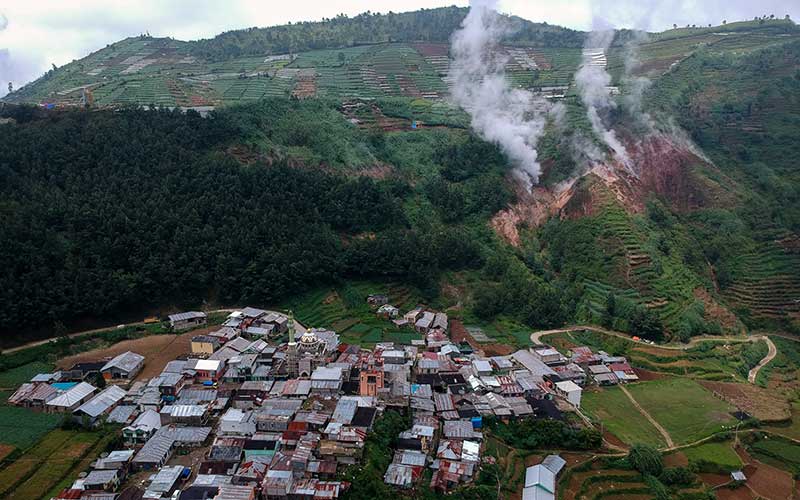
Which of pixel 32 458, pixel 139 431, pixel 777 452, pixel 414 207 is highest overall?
pixel 414 207

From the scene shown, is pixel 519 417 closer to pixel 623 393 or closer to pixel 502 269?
pixel 623 393

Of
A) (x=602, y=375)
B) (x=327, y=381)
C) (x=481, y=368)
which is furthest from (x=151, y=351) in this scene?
(x=602, y=375)

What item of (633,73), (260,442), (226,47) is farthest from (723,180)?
(226,47)

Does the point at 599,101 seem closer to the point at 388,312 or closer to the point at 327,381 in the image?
the point at 388,312

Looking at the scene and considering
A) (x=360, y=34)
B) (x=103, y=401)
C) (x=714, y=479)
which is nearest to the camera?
(x=714, y=479)

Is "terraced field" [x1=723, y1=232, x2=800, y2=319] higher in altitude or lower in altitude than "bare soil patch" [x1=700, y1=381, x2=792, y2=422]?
higher

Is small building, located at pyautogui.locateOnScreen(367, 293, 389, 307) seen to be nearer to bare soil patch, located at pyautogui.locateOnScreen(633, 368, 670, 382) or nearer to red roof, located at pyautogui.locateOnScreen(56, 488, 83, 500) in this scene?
bare soil patch, located at pyautogui.locateOnScreen(633, 368, 670, 382)

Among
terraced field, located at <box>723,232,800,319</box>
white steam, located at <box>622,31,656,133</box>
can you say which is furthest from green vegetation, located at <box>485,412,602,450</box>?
white steam, located at <box>622,31,656,133</box>
